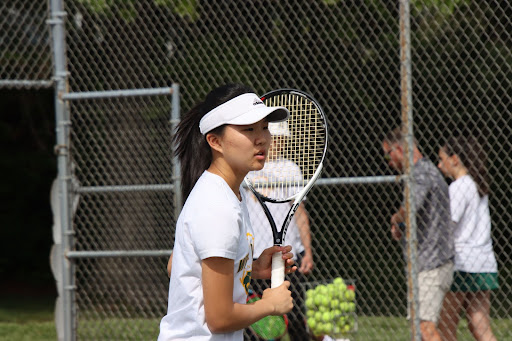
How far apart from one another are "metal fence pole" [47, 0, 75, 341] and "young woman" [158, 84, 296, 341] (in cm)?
304

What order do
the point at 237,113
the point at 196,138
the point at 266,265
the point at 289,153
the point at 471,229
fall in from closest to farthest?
the point at 237,113, the point at 196,138, the point at 266,265, the point at 289,153, the point at 471,229

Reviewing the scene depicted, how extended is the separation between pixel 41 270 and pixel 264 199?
10886 millimetres

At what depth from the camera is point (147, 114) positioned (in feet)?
24.4

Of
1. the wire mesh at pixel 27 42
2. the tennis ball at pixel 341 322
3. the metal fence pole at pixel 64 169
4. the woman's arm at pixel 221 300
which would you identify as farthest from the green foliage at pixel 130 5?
the woman's arm at pixel 221 300

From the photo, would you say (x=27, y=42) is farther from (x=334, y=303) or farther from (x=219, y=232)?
(x=219, y=232)

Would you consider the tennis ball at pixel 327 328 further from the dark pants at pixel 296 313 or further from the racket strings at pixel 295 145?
the racket strings at pixel 295 145

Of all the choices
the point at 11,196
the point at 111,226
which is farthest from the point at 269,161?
the point at 11,196

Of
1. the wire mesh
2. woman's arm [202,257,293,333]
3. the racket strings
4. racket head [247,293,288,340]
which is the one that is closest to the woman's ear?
woman's arm [202,257,293,333]

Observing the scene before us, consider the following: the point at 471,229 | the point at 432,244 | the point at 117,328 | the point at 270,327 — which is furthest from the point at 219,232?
the point at 117,328

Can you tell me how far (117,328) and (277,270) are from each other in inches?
210

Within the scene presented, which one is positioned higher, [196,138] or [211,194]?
[196,138]

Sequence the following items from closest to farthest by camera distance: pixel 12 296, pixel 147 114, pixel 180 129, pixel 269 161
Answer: pixel 180 129
pixel 269 161
pixel 147 114
pixel 12 296

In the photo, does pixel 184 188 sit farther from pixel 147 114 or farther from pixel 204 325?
pixel 147 114

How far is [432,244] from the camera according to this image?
5363 mm
